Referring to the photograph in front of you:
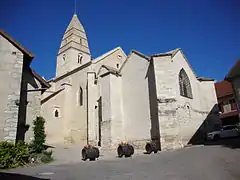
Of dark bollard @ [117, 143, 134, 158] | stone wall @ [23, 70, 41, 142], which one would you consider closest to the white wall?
dark bollard @ [117, 143, 134, 158]

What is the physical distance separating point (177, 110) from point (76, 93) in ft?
42.7

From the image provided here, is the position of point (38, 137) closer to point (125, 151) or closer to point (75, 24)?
point (125, 151)

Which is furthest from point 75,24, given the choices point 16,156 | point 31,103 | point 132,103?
point 16,156

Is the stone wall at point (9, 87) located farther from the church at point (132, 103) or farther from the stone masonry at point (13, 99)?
the church at point (132, 103)

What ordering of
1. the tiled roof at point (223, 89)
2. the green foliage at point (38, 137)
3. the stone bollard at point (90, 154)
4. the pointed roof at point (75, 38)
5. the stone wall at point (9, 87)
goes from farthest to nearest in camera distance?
the pointed roof at point (75, 38) < the tiled roof at point (223, 89) < the green foliage at point (38, 137) < the stone bollard at point (90, 154) < the stone wall at point (9, 87)

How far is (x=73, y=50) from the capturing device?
35.6 metres

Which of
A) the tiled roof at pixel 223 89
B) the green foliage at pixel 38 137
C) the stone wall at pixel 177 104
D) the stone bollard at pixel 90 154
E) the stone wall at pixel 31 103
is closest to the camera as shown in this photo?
the stone bollard at pixel 90 154

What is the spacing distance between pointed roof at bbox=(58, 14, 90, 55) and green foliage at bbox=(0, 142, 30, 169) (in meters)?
26.4

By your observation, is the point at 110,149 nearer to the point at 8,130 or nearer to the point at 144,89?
the point at 144,89

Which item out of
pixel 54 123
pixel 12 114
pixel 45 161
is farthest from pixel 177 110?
pixel 54 123

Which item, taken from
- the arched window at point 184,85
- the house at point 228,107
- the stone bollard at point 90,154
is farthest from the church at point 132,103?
the house at point 228,107

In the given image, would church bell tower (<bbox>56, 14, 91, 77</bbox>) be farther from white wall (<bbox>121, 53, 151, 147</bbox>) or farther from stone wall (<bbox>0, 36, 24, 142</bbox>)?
stone wall (<bbox>0, 36, 24, 142</bbox>)

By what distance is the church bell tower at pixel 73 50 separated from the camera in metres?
35.2

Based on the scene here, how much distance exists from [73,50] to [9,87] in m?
23.1
